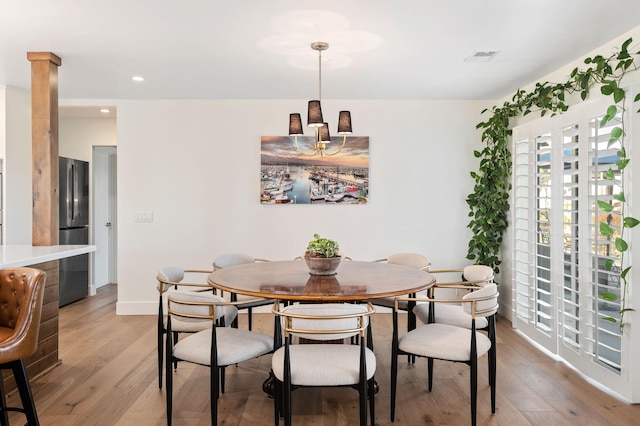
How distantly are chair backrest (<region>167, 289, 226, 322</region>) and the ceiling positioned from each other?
174 centimetres

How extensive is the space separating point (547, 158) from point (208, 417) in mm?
3441

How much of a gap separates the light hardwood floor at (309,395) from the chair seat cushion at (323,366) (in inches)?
21.2

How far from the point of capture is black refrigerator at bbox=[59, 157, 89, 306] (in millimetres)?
5910

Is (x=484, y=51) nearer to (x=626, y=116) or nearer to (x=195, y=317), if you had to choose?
(x=626, y=116)

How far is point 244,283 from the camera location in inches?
112

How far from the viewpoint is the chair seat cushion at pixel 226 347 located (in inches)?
100

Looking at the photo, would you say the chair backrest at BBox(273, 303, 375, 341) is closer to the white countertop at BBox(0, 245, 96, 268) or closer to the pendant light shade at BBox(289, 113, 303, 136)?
the pendant light shade at BBox(289, 113, 303, 136)

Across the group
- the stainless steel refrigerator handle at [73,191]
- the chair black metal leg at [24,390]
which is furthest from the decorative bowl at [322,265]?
the stainless steel refrigerator handle at [73,191]

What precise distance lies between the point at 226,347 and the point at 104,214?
17.9 ft

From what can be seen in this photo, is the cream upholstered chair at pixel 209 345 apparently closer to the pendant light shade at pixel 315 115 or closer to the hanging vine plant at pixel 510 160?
the pendant light shade at pixel 315 115

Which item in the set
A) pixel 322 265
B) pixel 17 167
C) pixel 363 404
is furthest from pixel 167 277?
pixel 17 167

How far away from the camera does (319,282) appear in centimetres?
292

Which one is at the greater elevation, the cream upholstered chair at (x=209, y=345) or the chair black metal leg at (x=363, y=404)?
the cream upholstered chair at (x=209, y=345)

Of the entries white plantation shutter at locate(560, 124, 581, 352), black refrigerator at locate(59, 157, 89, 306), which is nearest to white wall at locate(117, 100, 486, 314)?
black refrigerator at locate(59, 157, 89, 306)
